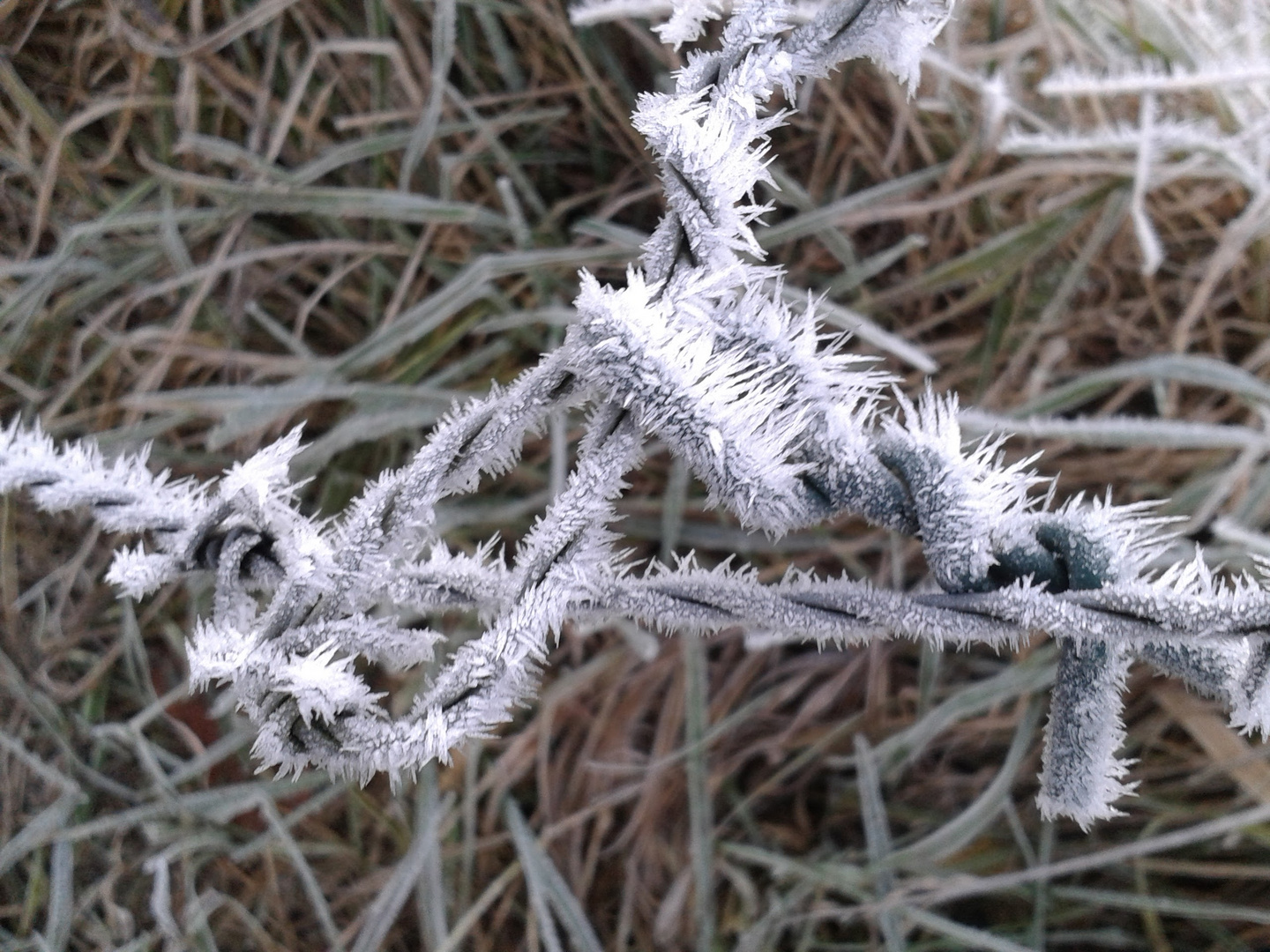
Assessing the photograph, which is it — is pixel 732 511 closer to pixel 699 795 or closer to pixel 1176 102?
pixel 699 795

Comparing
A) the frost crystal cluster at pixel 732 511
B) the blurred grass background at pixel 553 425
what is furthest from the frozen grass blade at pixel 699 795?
the frost crystal cluster at pixel 732 511

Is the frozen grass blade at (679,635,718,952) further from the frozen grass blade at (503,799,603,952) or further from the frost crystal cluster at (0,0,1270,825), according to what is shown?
the frost crystal cluster at (0,0,1270,825)

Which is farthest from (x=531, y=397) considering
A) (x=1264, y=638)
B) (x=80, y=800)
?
(x=80, y=800)

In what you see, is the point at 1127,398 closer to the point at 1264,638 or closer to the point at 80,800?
the point at 1264,638

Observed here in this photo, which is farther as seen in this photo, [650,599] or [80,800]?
[80,800]

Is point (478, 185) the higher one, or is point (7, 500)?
point (478, 185)

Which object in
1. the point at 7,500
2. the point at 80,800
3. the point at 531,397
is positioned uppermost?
the point at 531,397

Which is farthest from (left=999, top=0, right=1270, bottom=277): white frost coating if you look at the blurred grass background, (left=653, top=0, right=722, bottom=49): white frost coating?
(left=653, top=0, right=722, bottom=49): white frost coating

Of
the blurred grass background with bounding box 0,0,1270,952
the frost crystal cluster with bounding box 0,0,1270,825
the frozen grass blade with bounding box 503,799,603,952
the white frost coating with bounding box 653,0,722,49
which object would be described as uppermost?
the white frost coating with bounding box 653,0,722,49
